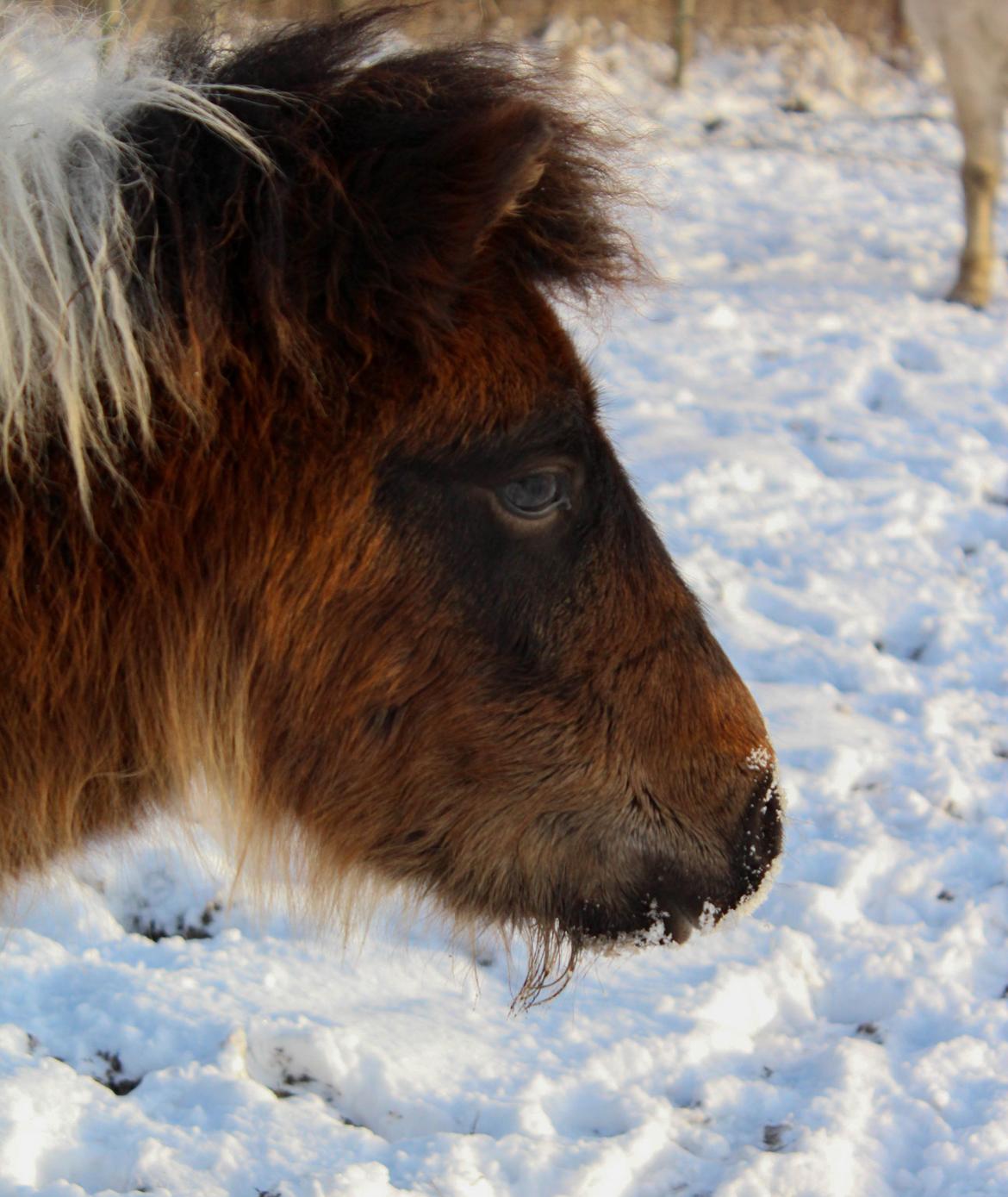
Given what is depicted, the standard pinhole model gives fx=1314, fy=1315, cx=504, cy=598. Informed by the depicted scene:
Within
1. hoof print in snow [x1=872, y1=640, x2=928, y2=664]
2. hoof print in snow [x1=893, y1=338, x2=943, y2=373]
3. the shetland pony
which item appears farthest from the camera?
the shetland pony

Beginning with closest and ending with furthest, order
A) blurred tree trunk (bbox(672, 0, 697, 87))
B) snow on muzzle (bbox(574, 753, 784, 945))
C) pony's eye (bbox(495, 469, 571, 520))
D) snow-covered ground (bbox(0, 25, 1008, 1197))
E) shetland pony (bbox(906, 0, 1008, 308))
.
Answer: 1. pony's eye (bbox(495, 469, 571, 520))
2. snow on muzzle (bbox(574, 753, 784, 945))
3. snow-covered ground (bbox(0, 25, 1008, 1197))
4. shetland pony (bbox(906, 0, 1008, 308))
5. blurred tree trunk (bbox(672, 0, 697, 87))

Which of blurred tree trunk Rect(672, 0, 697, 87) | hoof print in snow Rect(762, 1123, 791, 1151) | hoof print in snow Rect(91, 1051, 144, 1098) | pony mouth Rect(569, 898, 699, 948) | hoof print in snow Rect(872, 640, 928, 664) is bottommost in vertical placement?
hoof print in snow Rect(872, 640, 928, 664)

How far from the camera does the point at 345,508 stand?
1751 millimetres

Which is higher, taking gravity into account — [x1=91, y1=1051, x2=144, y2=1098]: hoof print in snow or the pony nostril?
the pony nostril

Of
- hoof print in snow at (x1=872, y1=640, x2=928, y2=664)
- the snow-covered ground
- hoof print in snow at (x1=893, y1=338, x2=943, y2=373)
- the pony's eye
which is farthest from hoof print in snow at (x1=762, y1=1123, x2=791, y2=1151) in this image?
hoof print in snow at (x1=893, y1=338, x2=943, y2=373)

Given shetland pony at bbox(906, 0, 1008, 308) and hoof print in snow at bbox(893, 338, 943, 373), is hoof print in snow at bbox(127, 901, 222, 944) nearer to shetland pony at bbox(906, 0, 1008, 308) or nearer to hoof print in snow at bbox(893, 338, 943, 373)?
hoof print in snow at bbox(893, 338, 943, 373)

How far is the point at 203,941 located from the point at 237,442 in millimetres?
1518

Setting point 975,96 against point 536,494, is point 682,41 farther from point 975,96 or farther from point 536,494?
point 536,494

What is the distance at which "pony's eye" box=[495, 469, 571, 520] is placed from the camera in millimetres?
1830

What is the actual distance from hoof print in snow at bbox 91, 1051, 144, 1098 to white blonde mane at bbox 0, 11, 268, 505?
134 centimetres

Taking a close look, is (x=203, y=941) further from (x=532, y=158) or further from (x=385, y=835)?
(x=532, y=158)

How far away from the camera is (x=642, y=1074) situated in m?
2.58

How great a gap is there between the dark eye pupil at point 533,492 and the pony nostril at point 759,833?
0.57m

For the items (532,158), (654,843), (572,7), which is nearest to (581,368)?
(532,158)
